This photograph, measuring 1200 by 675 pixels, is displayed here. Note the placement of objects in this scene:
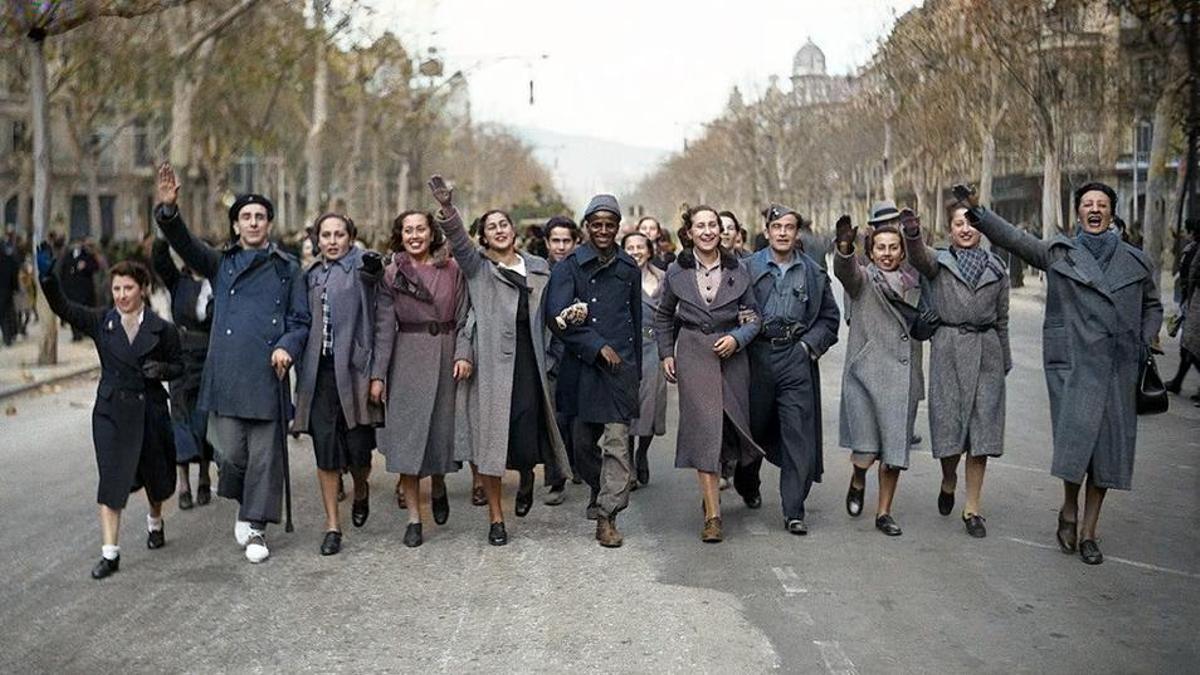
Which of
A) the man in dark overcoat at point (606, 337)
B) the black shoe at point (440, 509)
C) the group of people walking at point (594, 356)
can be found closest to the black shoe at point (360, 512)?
the group of people walking at point (594, 356)

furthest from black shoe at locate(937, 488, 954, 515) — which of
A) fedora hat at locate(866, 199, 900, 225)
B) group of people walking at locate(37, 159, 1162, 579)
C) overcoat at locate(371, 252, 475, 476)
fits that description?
overcoat at locate(371, 252, 475, 476)

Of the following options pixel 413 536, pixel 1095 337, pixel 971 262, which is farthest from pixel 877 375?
pixel 413 536

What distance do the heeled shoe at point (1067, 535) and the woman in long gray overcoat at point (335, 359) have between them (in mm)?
3862

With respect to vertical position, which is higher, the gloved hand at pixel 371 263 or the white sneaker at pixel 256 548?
the gloved hand at pixel 371 263

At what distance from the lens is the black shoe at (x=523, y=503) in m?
9.09

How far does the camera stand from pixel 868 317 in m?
8.56

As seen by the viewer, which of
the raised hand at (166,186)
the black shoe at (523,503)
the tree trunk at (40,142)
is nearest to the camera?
the raised hand at (166,186)

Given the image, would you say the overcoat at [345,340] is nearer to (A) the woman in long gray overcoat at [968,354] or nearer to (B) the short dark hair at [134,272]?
(B) the short dark hair at [134,272]

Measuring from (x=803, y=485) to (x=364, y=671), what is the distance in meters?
3.42

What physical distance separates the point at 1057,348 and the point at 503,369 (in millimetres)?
3040

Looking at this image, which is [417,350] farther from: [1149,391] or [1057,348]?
[1149,391]

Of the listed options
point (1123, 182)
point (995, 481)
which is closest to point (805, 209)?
point (1123, 182)

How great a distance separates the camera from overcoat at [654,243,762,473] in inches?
324

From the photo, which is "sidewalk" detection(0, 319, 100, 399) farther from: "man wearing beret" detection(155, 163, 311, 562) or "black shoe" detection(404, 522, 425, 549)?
"black shoe" detection(404, 522, 425, 549)
